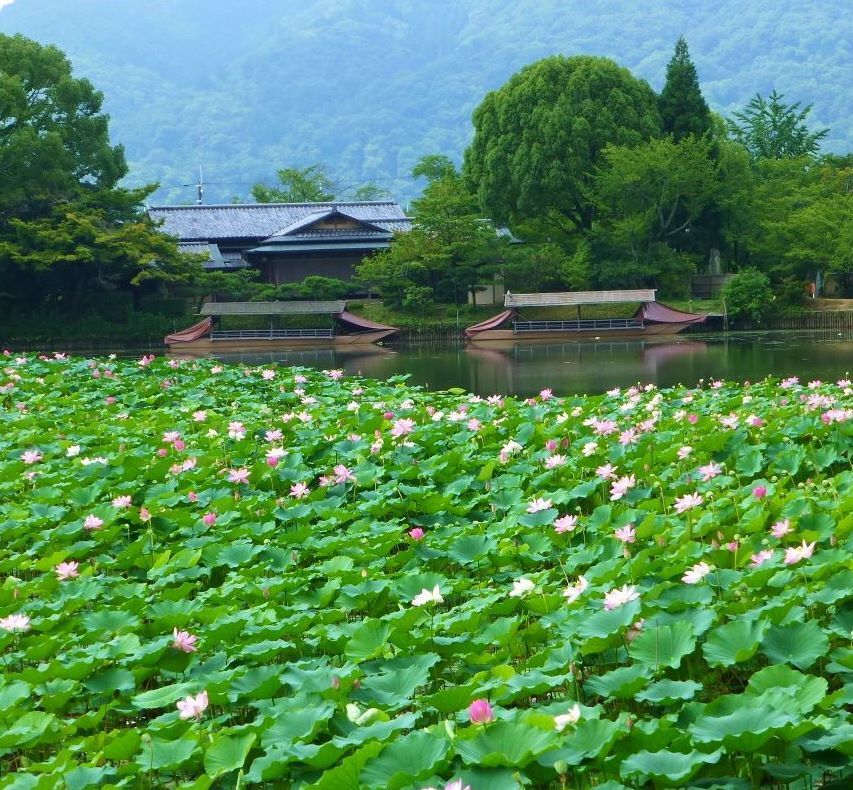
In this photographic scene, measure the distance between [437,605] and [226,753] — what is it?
1.26 metres

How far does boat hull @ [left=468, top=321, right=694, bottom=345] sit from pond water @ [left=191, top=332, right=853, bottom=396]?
1235 mm

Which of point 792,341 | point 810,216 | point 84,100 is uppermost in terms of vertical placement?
point 84,100

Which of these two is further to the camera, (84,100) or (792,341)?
(84,100)

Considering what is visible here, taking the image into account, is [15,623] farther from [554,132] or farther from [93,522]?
[554,132]

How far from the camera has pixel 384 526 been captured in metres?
4.13

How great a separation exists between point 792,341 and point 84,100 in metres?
21.0

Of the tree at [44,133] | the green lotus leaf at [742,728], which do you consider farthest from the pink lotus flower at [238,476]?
the tree at [44,133]

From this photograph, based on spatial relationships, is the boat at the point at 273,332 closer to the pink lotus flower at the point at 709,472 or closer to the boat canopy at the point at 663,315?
the boat canopy at the point at 663,315

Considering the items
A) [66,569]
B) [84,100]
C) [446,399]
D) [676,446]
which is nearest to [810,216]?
[84,100]

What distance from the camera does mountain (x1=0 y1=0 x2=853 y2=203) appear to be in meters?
127

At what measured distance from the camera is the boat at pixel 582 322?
31.4 meters

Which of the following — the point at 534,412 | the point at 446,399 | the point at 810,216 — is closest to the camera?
the point at 534,412

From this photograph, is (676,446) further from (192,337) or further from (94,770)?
(192,337)

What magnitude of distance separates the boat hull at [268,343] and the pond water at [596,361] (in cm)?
143
